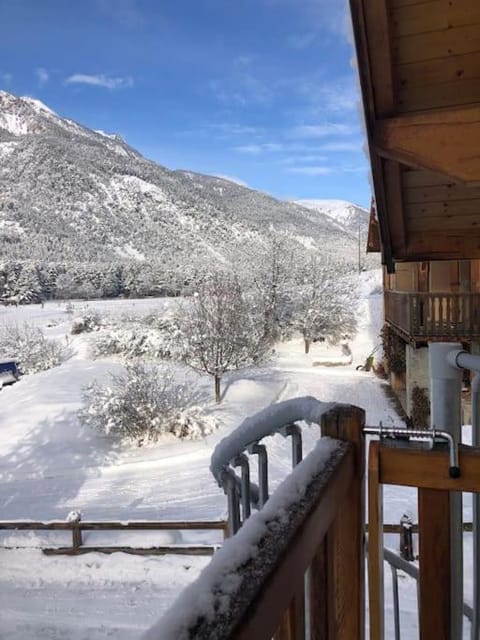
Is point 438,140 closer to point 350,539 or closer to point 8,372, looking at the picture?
point 350,539

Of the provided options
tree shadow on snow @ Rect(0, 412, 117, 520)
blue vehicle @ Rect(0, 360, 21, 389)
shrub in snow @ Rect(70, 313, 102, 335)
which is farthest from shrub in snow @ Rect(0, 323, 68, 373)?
tree shadow on snow @ Rect(0, 412, 117, 520)

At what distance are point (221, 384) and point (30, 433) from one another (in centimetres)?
549

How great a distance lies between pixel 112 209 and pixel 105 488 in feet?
220

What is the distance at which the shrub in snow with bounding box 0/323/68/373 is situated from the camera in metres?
18.8

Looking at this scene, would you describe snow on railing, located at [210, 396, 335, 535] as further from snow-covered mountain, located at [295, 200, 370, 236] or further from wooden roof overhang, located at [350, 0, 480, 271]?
snow-covered mountain, located at [295, 200, 370, 236]

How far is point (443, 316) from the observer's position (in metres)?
8.81

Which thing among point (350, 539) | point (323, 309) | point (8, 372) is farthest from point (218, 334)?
point (350, 539)

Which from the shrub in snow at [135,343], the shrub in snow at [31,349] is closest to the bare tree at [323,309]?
the shrub in snow at [135,343]

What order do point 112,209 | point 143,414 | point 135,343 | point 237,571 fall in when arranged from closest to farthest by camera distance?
point 237,571, point 143,414, point 135,343, point 112,209

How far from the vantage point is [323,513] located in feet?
2.59

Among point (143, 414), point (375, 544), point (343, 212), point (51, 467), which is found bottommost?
point (51, 467)

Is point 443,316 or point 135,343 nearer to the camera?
point 443,316

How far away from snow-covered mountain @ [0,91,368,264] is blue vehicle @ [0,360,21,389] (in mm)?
29484

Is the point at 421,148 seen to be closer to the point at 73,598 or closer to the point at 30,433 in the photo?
the point at 73,598
